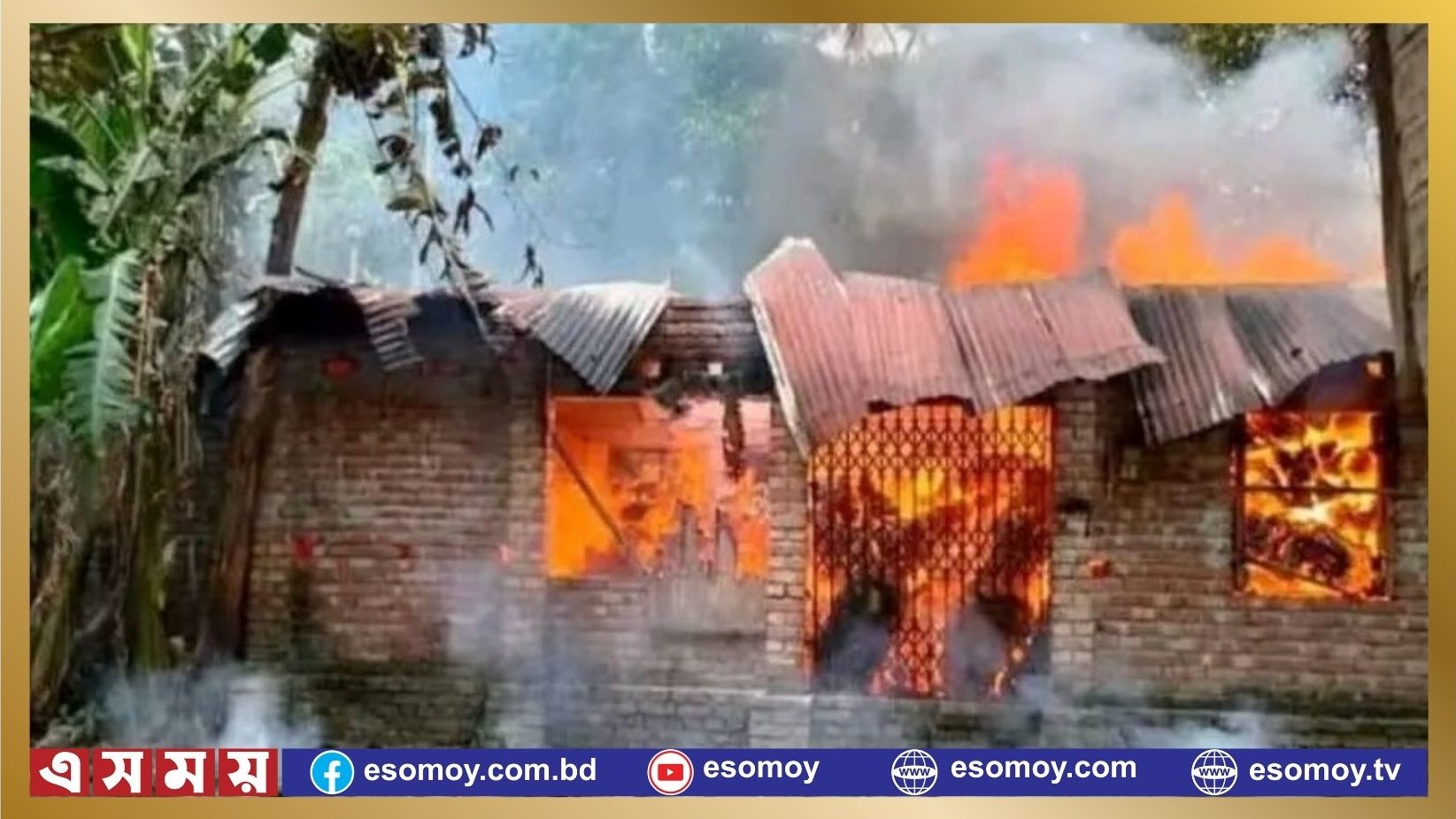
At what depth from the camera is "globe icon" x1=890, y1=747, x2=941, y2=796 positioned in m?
3.91

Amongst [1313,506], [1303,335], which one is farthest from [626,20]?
[1313,506]

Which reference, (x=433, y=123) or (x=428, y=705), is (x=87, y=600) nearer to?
(x=428, y=705)

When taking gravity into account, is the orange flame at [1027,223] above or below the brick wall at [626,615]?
above

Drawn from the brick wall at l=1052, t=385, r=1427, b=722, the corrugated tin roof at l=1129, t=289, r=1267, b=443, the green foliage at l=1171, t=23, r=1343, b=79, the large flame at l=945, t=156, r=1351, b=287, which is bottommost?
the brick wall at l=1052, t=385, r=1427, b=722

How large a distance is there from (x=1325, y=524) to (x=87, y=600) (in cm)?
281

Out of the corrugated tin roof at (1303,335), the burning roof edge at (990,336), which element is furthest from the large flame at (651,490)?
the corrugated tin roof at (1303,335)

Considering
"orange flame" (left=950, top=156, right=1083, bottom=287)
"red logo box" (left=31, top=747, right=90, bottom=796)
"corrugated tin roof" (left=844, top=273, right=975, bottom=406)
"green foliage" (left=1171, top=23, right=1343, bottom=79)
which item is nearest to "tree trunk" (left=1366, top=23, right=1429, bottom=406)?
"green foliage" (left=1171, top=23, right=1343, bottom=79)

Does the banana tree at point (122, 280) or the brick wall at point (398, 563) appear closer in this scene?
the banana tree at point (122, 280)

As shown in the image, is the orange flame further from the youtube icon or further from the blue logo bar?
the youtube icon

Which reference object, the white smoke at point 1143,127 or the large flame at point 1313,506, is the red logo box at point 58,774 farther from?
the large flame at point 1313,506

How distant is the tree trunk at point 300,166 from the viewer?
3.92 metres

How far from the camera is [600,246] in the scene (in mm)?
3904

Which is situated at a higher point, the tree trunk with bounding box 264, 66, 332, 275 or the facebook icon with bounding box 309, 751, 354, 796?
the tree trunk with bounding box 264, 66, 332, 275

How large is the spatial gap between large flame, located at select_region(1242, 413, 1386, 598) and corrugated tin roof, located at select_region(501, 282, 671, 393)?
139cm
